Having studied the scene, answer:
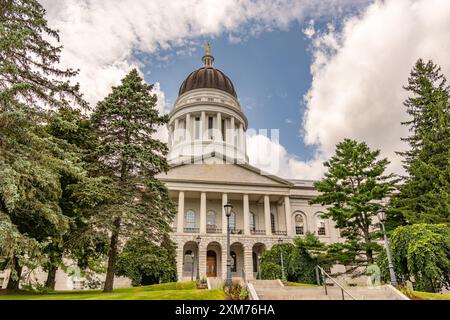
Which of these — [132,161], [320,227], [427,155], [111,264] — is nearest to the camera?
[111,264]

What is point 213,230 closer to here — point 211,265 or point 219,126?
point 211,265

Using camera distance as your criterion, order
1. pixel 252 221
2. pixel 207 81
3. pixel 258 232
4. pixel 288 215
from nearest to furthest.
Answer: pixel 258 232 → pixel 288 215 → pixel 252 221 → pixel 207 81

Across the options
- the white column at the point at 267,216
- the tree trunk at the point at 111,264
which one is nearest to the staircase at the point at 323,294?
the tree trunk at the point at 111,264

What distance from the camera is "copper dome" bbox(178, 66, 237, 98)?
2032 inches

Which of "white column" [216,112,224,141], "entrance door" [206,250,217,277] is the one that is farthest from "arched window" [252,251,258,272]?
"white column" [216,112,224,141]

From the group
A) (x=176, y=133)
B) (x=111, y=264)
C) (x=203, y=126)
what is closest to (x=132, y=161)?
(x=111, y=264)

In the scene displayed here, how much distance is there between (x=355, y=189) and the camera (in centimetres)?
2378

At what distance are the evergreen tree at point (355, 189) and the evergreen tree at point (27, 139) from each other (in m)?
17.7

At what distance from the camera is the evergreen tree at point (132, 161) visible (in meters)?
15.0

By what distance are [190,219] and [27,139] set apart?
26.1m

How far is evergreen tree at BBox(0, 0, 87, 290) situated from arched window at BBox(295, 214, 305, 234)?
97.3 feet
